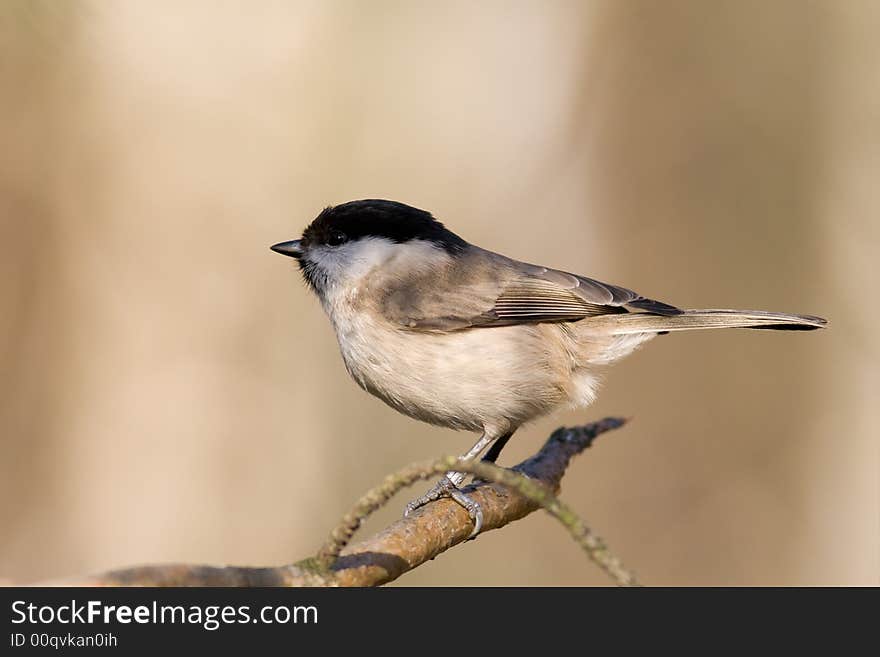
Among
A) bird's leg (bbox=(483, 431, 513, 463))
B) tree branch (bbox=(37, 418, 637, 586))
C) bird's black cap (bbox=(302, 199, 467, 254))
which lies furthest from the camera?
bird's leg (bbox=(483, 431, 513, 463))

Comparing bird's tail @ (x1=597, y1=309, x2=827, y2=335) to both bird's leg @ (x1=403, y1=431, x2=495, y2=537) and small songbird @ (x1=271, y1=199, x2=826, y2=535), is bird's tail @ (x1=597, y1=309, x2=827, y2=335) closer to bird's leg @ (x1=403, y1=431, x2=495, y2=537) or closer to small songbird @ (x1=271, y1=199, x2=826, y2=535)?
small songbird @ (x1=271, y1=199, x2=826, y2=535)

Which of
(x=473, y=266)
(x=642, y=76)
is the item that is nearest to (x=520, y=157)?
(x=642, y=76)

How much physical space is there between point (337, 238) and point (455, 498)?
1.44 meters

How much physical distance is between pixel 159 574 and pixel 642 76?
553 centimetres

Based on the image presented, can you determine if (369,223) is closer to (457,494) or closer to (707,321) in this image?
(457,494)

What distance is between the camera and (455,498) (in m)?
3.07

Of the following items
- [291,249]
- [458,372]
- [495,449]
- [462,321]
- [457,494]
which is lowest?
[495,449]

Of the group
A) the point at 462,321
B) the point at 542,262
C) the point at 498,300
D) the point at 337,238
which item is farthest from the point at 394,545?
the point at 542,262

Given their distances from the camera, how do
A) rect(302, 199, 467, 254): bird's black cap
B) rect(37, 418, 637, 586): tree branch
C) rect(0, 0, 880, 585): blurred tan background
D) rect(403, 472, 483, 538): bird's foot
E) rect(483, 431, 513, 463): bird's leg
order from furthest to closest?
rect(0, 0, 880, 585): blurred tan background < rect(483, 431, 513, 463): bird's leg < rect(302, 199, 467, 254): bird's black cap < rect(403, 472, 483, 538): bird's foot < rect(37, 418, 637, 586): tree branch

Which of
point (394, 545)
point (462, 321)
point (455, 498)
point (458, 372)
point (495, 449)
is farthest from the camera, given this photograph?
point (495, 449)

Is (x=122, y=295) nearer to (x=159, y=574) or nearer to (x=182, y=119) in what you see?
(x=182, y=119)

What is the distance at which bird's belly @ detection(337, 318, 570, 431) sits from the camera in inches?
144

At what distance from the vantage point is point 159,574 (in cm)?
164

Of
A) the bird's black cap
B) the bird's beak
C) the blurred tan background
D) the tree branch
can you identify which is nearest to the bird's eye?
the bird's black cap
